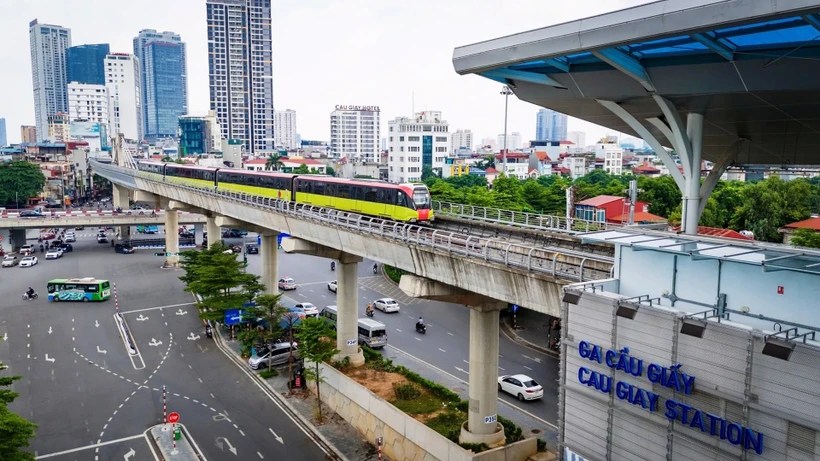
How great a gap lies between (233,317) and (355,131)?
162 m

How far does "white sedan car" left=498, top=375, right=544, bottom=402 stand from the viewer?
2888cm

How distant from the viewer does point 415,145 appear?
111688 millimetres

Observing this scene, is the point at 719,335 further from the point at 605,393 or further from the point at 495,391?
the point at 495,391

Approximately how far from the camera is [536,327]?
42188 millimetres

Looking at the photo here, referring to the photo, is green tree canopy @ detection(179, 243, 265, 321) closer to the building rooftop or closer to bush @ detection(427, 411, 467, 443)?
bush @ detection(427, 411, 467, 443)

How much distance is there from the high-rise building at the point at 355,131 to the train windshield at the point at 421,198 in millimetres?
163323

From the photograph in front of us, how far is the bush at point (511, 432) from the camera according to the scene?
77.5 ft

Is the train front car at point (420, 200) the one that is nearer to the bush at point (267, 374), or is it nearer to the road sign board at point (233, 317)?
the bush at point (267, 374)

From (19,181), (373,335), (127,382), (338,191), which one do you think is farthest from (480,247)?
(19,181)

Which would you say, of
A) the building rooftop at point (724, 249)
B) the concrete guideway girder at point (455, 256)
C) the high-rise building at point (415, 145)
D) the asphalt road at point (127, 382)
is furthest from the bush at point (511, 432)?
the high-rise building at point (415, 145)

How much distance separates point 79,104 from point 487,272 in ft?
668

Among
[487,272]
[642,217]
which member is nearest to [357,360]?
[487,272]

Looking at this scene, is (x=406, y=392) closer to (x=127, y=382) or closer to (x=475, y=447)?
(x=475, y=447)

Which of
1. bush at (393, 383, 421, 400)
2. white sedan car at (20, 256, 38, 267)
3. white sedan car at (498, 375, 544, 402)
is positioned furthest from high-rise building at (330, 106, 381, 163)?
bush at (393, 383, 421, 400)
